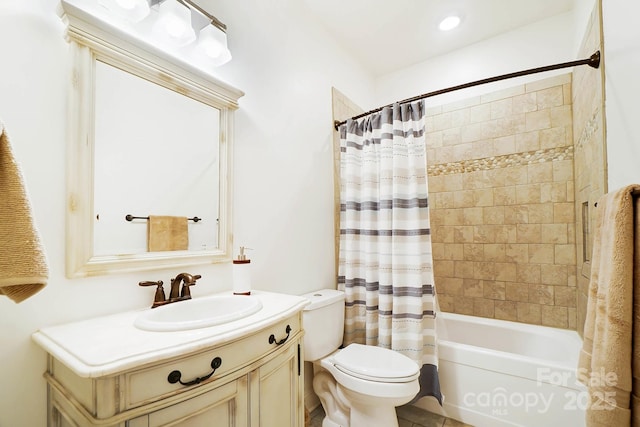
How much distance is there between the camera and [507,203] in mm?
2320

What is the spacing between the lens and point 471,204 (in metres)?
2.48

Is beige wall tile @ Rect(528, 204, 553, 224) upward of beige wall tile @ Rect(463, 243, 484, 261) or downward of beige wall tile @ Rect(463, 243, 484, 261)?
upward

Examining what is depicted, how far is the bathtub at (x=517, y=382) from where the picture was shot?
1.53 meters

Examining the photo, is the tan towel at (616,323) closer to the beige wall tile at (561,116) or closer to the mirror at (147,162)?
the mirror at (147,162)

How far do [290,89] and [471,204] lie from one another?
178cm

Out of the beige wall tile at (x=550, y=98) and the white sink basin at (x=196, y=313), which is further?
the beige wall tile at (x=550, y=98)

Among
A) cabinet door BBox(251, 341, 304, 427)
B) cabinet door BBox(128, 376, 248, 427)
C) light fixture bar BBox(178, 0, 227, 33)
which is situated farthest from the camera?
light fixture bar BBox(178, 0, 227, 33)

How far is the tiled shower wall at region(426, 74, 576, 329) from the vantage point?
2104mm

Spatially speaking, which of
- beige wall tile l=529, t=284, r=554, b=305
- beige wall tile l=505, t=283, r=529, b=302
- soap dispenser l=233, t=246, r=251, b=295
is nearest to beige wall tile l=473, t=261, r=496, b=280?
beige wall tile l=505, t=283, r=529, b=302

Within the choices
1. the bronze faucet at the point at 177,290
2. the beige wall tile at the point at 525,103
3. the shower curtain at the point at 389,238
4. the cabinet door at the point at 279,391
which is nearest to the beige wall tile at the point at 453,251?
the shower curtain at the point at 389,238

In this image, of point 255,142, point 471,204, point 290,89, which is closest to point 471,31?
point 471,204

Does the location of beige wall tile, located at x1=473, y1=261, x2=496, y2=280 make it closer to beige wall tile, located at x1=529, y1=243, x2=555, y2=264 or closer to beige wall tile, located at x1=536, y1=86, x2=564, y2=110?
beige wall tile, located at x1=529, y1=243, x2=555, y2=264

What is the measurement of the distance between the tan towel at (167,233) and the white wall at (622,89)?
5.77 feet

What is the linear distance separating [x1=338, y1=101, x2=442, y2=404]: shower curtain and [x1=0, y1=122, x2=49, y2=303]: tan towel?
161cm
